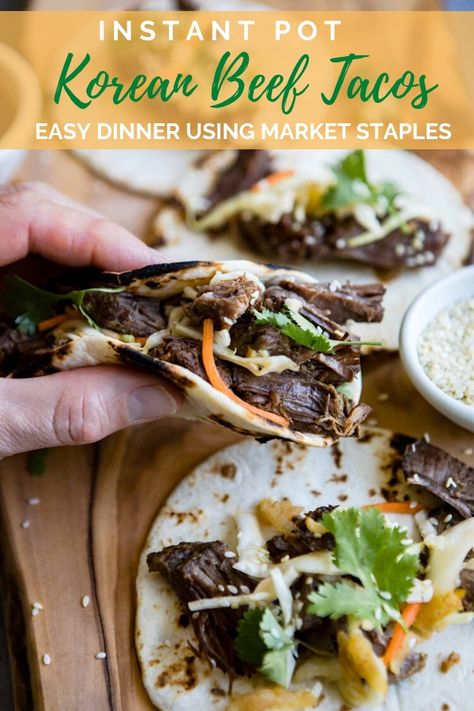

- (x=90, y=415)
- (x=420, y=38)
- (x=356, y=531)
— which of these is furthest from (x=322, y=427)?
(x=420, y=38)

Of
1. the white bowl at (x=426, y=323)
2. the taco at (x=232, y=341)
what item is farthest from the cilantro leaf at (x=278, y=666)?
the white bowl at (x=426, y=323)

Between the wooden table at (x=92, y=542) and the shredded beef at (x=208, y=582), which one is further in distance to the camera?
the wooden table at (x=92, y=542)

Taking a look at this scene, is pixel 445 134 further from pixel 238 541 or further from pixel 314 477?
A: pixel 238 541

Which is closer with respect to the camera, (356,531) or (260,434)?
(356,531)

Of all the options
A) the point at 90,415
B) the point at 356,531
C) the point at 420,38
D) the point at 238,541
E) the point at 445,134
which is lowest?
the point at 238,541

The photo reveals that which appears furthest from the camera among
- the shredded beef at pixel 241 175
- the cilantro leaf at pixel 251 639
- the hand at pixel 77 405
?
the shredded beef at pixel 241 175

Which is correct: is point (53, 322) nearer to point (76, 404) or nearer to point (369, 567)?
point (76, 404)

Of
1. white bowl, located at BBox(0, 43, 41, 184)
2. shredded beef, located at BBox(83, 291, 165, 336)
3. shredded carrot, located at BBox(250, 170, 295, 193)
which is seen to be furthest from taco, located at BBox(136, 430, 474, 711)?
white bowl, located at BBox(0, 43, 41, 184)

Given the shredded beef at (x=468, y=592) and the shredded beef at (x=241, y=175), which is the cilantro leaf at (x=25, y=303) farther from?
the shredded beef at (x=468, y=592)
